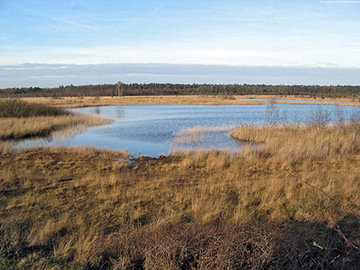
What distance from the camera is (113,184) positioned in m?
8.51

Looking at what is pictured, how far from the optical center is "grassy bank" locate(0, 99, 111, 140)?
20312 millimetres

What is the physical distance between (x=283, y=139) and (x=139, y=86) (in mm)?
140447

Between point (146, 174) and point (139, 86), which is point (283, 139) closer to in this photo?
point (146, 174)

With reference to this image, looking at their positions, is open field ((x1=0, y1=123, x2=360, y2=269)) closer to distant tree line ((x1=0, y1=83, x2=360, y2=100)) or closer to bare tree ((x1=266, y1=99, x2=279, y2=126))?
bare tree ((x1=266, y1=99, x2=279, y2=126))

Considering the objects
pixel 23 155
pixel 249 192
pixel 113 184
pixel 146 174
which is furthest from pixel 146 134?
pixel 249 192

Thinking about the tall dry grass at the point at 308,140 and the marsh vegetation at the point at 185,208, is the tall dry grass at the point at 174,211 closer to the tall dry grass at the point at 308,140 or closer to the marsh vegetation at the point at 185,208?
the marsh vegetation at the point at 185,208

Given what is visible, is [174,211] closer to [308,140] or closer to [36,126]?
[308,140]

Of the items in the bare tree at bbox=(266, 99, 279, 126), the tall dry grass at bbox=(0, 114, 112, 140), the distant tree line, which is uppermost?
the distant tree line

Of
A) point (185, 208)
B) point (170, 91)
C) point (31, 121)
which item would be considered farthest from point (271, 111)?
point (170, 91)

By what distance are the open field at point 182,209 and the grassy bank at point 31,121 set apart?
7.40m

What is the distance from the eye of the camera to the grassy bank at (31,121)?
66.6 ft

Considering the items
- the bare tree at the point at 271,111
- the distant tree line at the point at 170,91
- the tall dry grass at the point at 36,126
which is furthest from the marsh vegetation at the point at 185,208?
the distant tree line at the point at 170,91

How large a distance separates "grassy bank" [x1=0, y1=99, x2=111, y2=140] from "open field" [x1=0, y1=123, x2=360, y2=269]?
7397 mm

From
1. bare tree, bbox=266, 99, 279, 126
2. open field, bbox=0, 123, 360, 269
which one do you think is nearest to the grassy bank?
open field, bbox=0, 123, 360, 269
